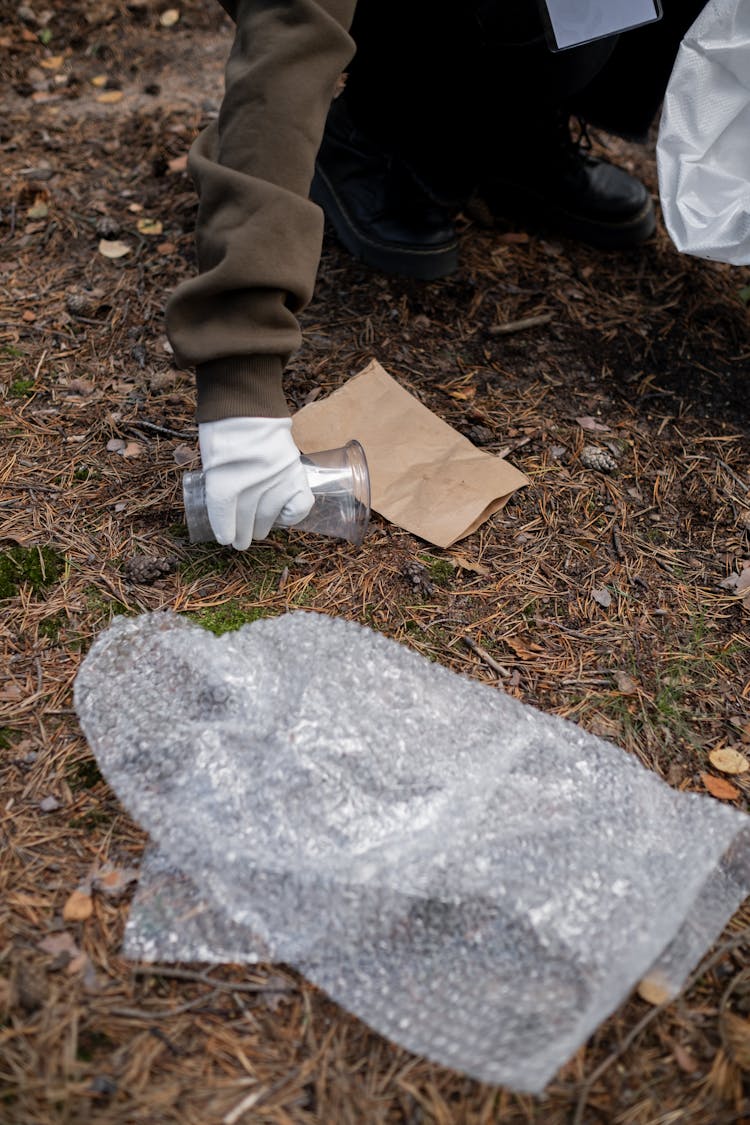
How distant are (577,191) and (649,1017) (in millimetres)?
2053

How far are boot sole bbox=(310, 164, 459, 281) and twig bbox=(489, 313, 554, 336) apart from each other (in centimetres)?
23

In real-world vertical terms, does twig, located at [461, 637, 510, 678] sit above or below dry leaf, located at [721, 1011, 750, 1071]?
below

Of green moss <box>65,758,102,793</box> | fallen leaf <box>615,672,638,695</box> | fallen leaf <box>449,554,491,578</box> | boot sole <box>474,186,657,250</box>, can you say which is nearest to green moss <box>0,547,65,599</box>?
green moss <box>65,758,102,793</box>

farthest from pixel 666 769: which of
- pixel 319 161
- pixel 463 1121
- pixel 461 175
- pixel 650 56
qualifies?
pixel 650 56

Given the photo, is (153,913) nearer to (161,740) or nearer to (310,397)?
(161,740)

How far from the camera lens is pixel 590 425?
1.92 m

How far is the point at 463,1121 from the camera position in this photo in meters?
0.96

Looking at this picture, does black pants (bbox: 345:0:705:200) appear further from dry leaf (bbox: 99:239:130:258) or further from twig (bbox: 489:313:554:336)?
dry leaf (bbox: 99:239:130:258)

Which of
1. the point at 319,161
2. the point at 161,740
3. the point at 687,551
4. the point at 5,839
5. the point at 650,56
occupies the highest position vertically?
the point at 650,56

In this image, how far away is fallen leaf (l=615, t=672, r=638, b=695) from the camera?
4.68 ft

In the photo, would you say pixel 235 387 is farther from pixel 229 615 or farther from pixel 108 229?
pixel 108 229

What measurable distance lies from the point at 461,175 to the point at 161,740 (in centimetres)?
160

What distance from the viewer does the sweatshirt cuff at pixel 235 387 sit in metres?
1.41

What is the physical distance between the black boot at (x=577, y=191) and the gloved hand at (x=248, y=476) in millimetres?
1331
